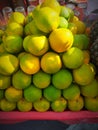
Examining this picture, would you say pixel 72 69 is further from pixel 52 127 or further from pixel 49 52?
pixel 52 127

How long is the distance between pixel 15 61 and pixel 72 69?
267mm

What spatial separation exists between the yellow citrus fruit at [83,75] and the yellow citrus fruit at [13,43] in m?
0.28

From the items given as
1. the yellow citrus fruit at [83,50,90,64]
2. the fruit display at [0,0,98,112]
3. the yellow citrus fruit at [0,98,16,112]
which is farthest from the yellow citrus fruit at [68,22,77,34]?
the yellow citrus fruit at [0,98,16,112]

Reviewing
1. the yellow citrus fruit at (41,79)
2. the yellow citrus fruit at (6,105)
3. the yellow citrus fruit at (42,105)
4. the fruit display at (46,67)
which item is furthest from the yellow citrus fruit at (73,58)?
the yellow citrus fruit at (6,105)

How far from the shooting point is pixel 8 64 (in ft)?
4.30

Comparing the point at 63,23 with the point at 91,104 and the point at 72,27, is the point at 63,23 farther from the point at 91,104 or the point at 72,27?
the point at 91,104

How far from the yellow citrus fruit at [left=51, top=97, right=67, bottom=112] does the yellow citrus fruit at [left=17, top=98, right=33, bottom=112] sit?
0.37 ft

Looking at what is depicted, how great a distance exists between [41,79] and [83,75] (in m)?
0.19

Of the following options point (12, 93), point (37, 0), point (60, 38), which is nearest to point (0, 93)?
point (12, 93)

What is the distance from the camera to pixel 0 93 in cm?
140

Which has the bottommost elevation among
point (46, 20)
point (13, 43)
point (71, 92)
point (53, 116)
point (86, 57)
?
point (53, 116)

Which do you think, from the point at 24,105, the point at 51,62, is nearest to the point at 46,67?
the point at 51,62

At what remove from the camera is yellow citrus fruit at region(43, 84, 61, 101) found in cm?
134

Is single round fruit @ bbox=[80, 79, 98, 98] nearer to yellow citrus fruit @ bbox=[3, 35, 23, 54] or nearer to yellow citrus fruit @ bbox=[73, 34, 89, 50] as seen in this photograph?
yellow citrus fruit @ bbox=[73, 34, 89, 50]
